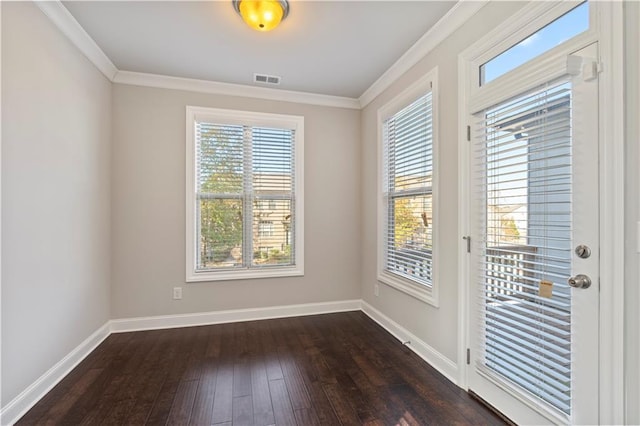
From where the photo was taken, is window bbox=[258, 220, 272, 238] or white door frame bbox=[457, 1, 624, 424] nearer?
white door frame bbox=[457, 1, 624, 424]

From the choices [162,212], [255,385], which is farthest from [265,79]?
[255,385]

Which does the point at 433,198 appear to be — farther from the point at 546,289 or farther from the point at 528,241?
the point at 546,289

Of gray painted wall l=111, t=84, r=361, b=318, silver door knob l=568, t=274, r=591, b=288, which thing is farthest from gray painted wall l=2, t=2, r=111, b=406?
silver door knob l=568, t=274, r=591, b=288

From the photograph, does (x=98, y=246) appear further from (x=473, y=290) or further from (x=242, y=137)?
(x=473, y=290)

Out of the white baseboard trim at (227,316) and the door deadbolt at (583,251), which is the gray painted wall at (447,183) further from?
the white baseboard trim at (227,316)

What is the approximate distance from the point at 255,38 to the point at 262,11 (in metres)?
0.52

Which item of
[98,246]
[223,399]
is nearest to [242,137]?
[98,246]

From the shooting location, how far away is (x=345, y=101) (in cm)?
380

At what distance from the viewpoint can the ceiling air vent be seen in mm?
3156

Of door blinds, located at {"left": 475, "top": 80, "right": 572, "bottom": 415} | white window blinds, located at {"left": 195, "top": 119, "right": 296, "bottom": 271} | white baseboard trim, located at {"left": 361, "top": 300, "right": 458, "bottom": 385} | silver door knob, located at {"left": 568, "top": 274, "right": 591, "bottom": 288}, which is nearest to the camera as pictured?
silver door knob, located at {"left": 568, "top": 274, "right": 591, "bottom": 288}

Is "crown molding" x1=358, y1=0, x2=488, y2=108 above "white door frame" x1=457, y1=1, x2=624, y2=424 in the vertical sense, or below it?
above

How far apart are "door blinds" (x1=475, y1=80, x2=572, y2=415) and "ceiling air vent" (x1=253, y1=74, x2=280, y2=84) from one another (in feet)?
6.93

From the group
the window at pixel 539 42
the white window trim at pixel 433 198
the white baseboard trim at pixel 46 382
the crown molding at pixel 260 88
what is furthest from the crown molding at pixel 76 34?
the window at pixel 539 42

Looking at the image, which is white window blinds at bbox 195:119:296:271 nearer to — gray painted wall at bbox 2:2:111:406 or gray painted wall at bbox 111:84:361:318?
gray painted wall at bbox 111:84:361:318
